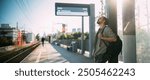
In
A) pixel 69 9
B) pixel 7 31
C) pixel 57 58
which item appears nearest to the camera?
pixel 69 9

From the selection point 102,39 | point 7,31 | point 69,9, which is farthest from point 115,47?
point 7,31

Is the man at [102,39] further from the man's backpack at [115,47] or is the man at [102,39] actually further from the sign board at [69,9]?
the sign board at [69,9]

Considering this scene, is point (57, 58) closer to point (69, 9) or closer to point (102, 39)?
point (69, 9)

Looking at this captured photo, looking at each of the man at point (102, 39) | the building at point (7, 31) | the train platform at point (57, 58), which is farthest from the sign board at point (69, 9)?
the man at point (102, 39)

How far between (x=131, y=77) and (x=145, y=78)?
0.28 meters

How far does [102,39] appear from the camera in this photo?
4602mm

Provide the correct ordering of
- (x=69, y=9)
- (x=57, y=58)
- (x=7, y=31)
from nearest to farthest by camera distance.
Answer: (x=69, y=9), (x=57, y=58), (x=7, y=31)

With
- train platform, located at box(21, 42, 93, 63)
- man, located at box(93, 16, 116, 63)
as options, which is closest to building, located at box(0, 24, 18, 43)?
train platform, located at box(21, 42, 93, 63)

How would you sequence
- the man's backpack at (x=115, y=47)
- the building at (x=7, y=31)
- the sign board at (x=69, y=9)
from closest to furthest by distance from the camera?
1. the man's backpack at (x=115, y=47)
2. the sign board at (x=69, y=9)
3. the building at (x=7, y=31)

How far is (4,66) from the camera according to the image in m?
5.48

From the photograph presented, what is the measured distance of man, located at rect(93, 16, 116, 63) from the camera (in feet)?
15.1

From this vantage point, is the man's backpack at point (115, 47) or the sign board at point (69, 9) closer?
the man's backpack at point (115, 47)

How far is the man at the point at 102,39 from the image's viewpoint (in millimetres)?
4598

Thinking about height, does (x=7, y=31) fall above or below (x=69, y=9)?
below
